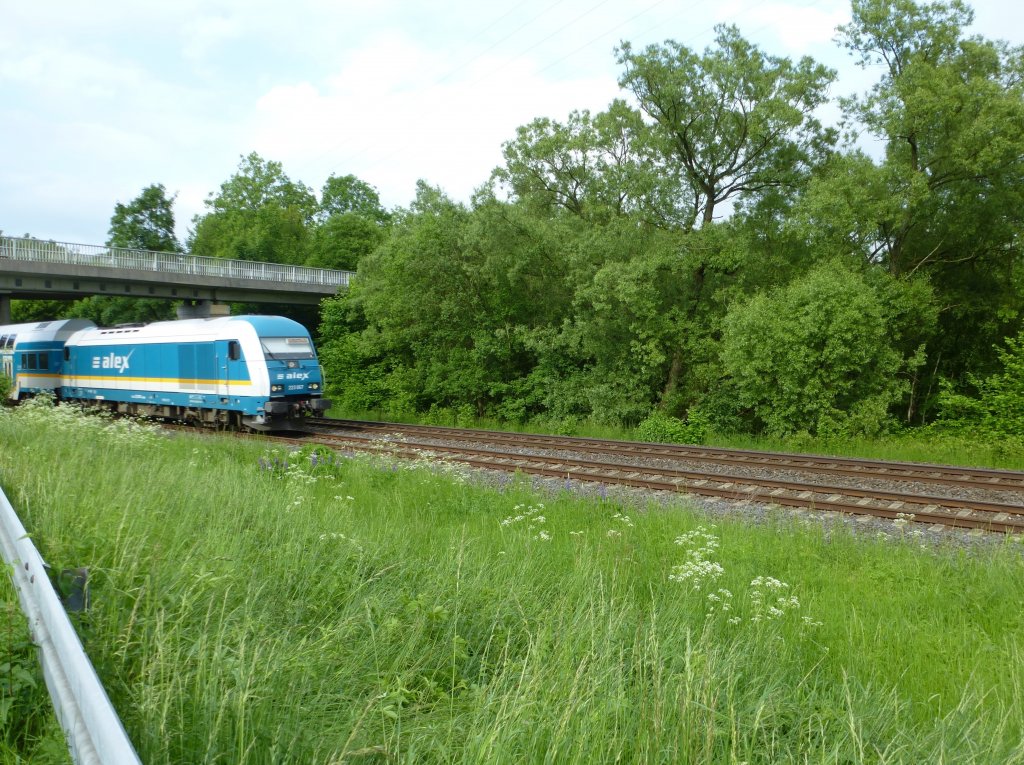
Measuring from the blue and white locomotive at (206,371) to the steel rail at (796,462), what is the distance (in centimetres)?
449

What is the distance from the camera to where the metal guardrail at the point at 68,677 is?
1858 millimetres

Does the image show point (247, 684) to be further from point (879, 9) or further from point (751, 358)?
point (879, 9)

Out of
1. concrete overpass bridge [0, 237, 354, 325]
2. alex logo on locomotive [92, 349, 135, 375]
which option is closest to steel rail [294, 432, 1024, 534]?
alex logo on locomotive [92, 349, 135, 375]

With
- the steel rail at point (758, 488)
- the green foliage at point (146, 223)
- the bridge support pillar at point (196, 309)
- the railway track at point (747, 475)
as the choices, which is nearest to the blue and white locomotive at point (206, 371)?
the railway track at point (747, 475)

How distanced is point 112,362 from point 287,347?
8.87m

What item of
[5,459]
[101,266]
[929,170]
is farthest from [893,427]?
[101,266]

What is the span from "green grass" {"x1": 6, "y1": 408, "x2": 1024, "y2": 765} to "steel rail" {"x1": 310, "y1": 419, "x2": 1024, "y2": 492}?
5443 millimetres

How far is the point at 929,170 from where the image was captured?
2009 centimetres

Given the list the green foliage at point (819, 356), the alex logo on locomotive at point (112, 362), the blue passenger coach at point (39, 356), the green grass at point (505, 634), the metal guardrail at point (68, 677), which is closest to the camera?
the metal guardrail at point (68, 677)

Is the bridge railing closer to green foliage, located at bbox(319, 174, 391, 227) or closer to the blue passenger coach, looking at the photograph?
the blue passenger coach

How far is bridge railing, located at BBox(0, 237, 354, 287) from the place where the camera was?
1209 inches

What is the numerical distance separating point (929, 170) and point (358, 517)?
63.7ft

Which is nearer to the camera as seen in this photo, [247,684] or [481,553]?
[247,684]

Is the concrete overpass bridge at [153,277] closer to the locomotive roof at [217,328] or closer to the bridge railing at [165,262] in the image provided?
the bridge railing at [165,262]
